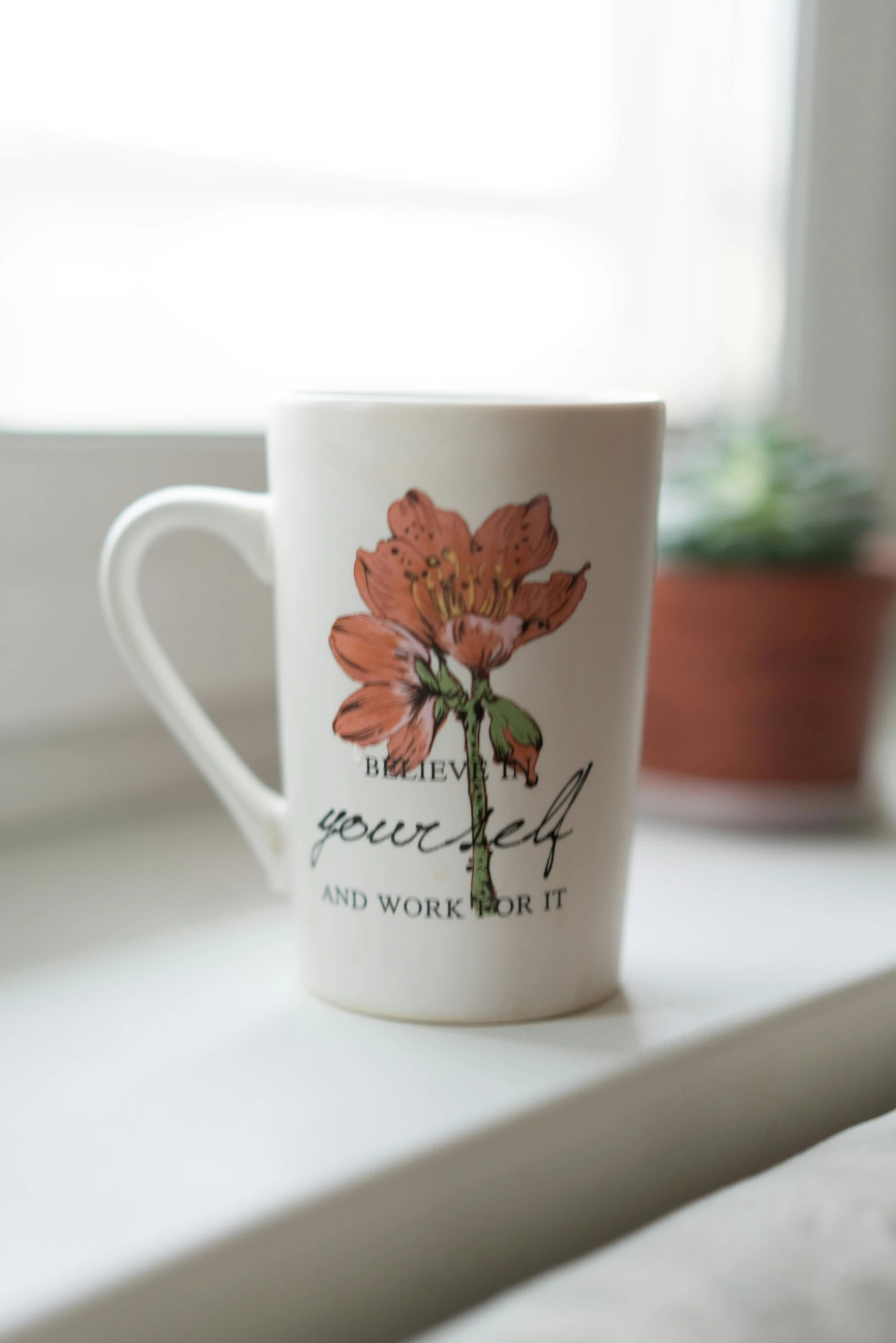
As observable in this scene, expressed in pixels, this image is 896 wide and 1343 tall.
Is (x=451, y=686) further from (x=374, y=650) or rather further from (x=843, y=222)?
(x=843, y=222)

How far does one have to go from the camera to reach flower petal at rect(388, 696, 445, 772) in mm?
358

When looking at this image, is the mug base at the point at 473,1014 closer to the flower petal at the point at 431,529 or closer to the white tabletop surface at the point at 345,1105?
the white tabletop surface at the point at 345,1105

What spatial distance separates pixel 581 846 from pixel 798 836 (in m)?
0.25

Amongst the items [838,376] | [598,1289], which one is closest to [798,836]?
[598,1289]

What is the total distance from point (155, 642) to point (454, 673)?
11 cm

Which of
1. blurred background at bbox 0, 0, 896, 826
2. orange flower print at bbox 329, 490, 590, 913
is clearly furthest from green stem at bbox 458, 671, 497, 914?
blurred background at bbox 0, 0, 896, 826

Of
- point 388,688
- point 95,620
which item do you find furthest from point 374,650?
point 95,620

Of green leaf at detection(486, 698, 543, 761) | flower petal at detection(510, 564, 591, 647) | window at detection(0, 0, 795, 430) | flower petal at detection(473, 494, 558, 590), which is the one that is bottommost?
green leaf at detection(486, 698, 543, 761)

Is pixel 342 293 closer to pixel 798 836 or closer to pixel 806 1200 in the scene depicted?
pixel 798 836

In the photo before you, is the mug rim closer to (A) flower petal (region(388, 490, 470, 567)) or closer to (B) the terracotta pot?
(A) flower petal (region(388, 490, 470, 567))

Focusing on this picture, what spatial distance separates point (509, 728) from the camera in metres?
0.36

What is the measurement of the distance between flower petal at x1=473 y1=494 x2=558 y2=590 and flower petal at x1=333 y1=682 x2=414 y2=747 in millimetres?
41

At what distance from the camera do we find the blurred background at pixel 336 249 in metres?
0.56

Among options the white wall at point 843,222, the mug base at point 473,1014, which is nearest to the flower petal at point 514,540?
the mug base at point 473,1014
